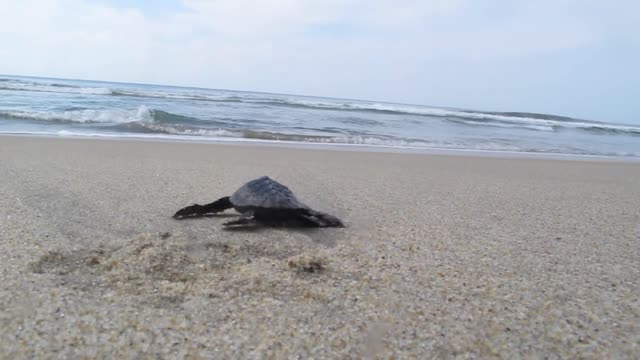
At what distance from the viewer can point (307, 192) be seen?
4281mm

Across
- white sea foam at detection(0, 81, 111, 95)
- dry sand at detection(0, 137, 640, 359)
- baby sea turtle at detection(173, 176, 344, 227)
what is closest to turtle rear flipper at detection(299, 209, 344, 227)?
baby sea turtle at detection(173, 176, 344, 227)

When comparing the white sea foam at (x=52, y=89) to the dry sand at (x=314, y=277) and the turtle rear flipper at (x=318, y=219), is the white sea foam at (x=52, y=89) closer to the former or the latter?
the dry sand at (x=314, y=277)

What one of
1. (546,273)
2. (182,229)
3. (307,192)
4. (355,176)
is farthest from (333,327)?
(355,176)

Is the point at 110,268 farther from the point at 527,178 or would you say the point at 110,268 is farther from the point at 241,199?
the point at 527,178

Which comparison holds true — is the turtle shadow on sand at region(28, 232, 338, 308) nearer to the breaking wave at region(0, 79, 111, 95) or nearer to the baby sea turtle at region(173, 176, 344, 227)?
the baby sea turtle at region(173, 176, 344, 227)

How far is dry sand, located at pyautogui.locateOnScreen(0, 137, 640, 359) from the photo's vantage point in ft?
4.92

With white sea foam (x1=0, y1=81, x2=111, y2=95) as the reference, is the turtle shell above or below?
below

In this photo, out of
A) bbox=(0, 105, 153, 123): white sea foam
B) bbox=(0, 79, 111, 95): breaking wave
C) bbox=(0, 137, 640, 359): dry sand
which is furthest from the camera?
bbox=(0, 79, 111, 95): breaking wave

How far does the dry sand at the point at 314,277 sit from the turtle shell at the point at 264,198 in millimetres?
206

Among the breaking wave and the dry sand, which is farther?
the breaking wave

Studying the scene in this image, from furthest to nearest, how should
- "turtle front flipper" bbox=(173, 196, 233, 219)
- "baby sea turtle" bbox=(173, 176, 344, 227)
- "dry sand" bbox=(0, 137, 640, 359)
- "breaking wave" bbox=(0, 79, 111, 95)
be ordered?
"breaking wave" bbox=(0, 79, 111, 95), "turtle front flipper" bbox=(173, 196, 233, 219), "baby sea turtle" bbox=(173, 176, 344, 227), "dry sand" bbox=(0, 137, 640, 359)

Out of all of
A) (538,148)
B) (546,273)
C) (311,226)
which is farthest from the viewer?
(538,148)

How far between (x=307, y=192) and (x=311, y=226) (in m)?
1.35

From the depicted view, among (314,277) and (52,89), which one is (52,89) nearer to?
(52,89)
